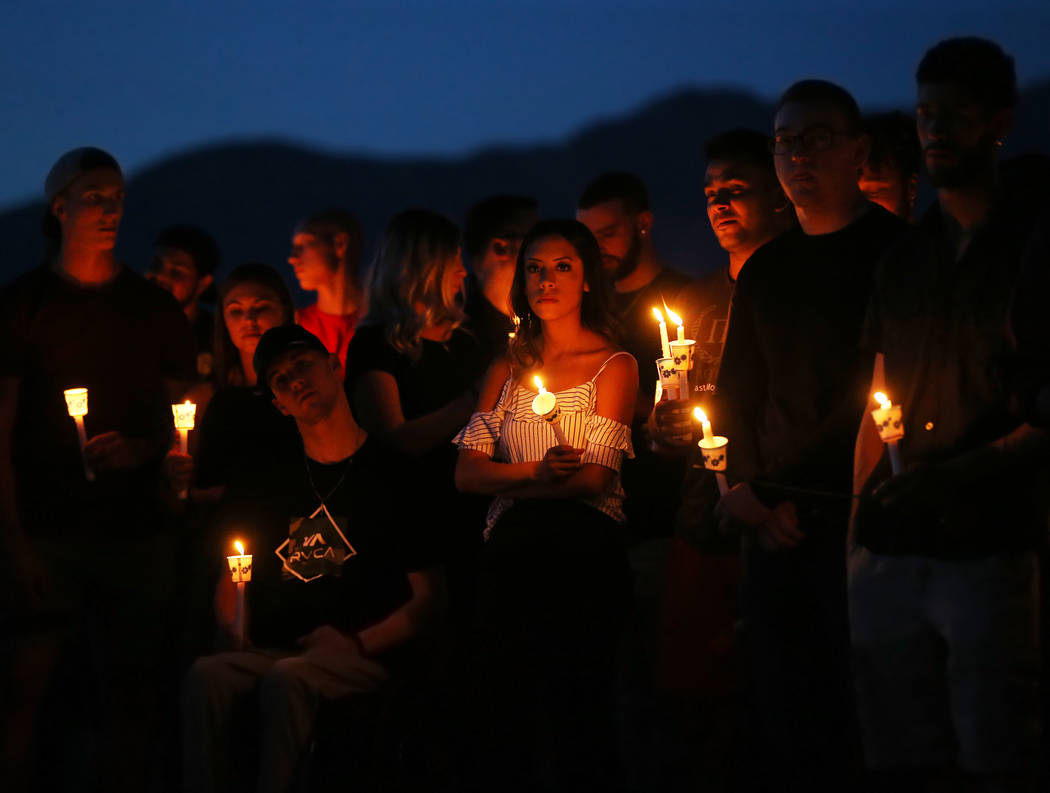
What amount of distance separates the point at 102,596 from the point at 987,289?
290 centimetres

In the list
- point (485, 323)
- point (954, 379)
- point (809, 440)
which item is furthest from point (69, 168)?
point (954, 379)

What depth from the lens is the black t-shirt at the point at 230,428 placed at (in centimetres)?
431

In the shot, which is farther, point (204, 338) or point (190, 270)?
point (190, 270)

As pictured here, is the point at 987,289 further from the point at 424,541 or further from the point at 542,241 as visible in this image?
the point at 424,541

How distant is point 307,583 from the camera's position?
3809 millimetres

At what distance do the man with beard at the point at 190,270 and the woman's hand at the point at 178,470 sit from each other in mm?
1484

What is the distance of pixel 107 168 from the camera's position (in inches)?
169

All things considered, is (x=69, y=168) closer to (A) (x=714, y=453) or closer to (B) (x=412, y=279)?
(B) (x=412, y=279)

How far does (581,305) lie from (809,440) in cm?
103

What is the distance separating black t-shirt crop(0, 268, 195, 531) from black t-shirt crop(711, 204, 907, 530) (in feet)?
6.61

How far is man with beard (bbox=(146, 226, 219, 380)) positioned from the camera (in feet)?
18.1

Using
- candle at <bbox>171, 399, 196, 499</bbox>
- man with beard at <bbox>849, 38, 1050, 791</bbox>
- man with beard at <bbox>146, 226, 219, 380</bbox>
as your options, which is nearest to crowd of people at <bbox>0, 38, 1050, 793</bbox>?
man with beard at <bbox>849, 38, 1050, 791</bbox>

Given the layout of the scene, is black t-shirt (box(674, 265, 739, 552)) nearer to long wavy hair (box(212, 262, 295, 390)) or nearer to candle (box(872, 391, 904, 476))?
candle (box(872, 391, 904, 476))

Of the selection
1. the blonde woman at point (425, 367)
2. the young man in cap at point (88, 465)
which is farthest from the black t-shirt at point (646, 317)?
the young man in cap at point (88, 465)
